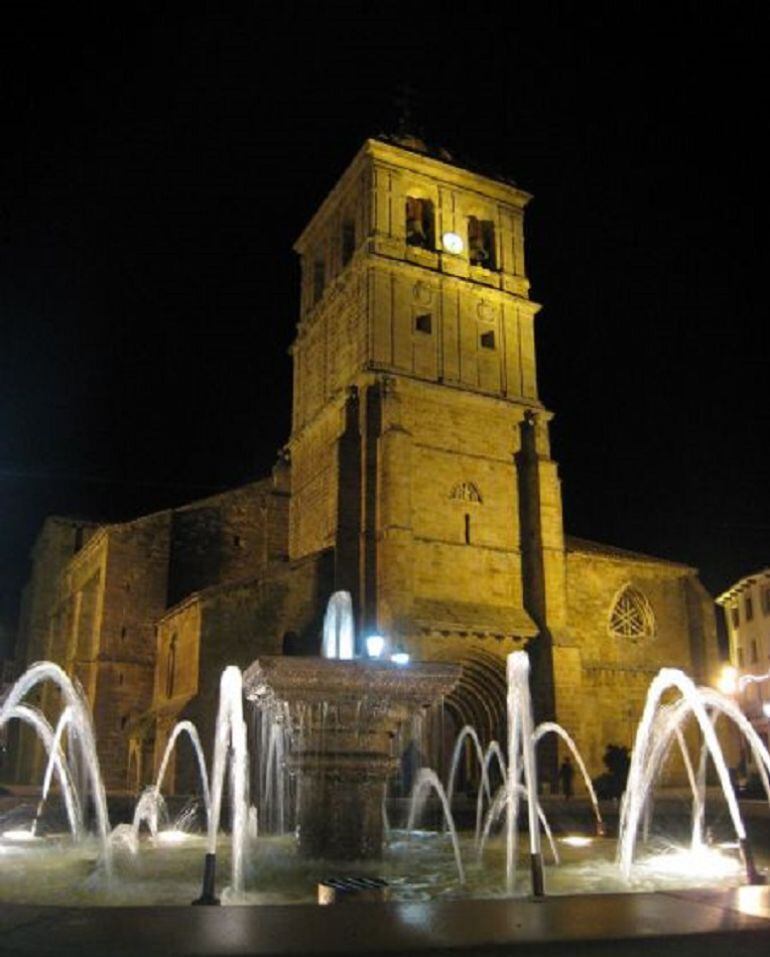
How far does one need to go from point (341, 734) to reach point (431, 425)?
21203 mm

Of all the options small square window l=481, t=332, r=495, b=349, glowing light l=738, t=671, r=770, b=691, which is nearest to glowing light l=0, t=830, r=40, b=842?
small square window l=481, t=332, r=495, b=349

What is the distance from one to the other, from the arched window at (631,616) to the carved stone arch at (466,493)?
6.65m

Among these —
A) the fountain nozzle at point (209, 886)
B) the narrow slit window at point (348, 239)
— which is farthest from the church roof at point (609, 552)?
the fountain nozzle at point (209, 886)

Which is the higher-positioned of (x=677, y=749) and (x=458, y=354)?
(x=458, y=354)

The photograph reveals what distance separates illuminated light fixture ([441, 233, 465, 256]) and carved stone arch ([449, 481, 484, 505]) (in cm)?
931

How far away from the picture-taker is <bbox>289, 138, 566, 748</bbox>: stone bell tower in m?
29.0

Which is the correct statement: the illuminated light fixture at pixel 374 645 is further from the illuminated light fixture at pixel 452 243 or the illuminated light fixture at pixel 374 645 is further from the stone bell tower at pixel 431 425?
the illuminated light fixture at pixel 452 243

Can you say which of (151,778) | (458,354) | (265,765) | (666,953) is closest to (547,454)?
(458,354)

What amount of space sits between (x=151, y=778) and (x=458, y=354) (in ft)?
57.4

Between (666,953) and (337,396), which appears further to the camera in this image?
(337,396)

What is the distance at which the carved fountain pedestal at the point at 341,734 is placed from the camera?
34.9ft

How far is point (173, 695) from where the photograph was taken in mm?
29250

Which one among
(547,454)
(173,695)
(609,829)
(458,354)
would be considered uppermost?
(458,354)

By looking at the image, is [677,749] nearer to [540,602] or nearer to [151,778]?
[540,602]
